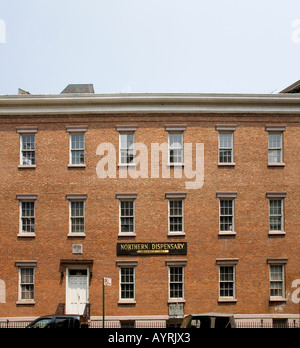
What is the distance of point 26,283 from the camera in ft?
88.7

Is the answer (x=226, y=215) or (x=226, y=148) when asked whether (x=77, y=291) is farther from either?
(x=226, y=148)

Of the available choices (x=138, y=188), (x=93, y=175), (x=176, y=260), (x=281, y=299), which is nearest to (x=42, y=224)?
(x=93, y=175)

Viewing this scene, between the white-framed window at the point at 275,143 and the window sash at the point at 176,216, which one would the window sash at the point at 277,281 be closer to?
the window sash at the point at 176,216

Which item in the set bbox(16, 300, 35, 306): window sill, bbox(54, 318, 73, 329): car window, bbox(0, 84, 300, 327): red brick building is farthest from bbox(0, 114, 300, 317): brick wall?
bbox(54, 318, 73, 329): car window

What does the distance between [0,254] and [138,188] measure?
894 cm

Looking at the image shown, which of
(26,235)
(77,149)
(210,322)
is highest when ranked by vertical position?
(77,149)

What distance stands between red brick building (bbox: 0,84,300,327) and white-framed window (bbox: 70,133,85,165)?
6cm

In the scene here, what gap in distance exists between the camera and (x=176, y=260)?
88.3ft

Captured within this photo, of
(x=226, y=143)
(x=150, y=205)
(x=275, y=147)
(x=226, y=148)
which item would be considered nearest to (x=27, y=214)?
(x=150, y=205)

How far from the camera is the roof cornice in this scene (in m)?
27.7

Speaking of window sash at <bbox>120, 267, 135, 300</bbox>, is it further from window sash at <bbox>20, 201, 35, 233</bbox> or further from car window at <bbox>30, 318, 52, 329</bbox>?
car window at <bbox>30, 318, 52, 329</bbox>

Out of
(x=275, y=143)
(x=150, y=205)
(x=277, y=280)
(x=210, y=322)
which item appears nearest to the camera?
(x=210, y=322)

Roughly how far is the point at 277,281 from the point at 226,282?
3010mm

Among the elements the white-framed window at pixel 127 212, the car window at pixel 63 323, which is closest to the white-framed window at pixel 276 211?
the white-framed window at pixel 127 212
